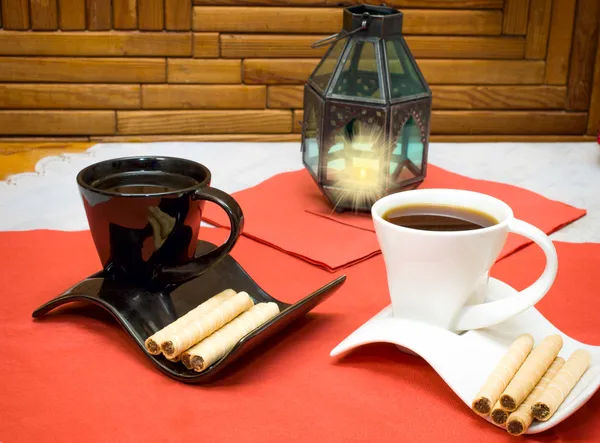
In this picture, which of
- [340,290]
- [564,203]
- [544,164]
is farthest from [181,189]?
[544,164]

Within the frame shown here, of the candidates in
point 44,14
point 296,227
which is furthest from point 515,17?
point 44,14

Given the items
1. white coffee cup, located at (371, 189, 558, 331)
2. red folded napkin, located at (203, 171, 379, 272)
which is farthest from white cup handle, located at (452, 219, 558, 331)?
red folded napkin, located at (203, 171, 379, 272)

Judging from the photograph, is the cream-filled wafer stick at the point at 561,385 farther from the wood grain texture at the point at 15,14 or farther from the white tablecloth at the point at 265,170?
the wood grain texture at the point at 15,14

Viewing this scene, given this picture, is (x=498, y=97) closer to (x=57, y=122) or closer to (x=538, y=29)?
(x=538, y=29)

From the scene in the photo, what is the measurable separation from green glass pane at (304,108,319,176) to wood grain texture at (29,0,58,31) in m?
0.52

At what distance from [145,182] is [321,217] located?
31 centimetres

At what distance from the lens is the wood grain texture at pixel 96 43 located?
4.20 ft

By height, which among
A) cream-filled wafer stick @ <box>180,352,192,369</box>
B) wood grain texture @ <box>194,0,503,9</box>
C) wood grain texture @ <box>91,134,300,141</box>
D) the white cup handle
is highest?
wood grain texture @ <box>194,0,503,9</box>

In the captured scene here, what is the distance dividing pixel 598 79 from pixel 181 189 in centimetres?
99

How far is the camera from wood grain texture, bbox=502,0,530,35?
1340 millimetres

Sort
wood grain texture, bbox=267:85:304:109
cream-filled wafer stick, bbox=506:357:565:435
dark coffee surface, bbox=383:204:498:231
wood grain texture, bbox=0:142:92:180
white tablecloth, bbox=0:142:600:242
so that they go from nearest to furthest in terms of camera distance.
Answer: cream-filled wafer stick, bbox=506:357:565:435, dark coffee surface, bbox=383:204:498:231, white tablecloth, bbox=0:142:600:242, wood grain texture, bbox=0:142:92:180, wood grain texture, bbox=267:85:304:109

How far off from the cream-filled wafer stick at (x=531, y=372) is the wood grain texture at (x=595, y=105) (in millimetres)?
910

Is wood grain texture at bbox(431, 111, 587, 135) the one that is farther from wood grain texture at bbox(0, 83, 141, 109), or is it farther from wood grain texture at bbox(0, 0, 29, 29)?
wood grain texture at bbox(0, 0, 29, 29)

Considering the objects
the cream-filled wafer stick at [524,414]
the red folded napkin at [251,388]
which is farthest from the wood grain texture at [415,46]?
the cream-filled wafer stick at [524,414]
